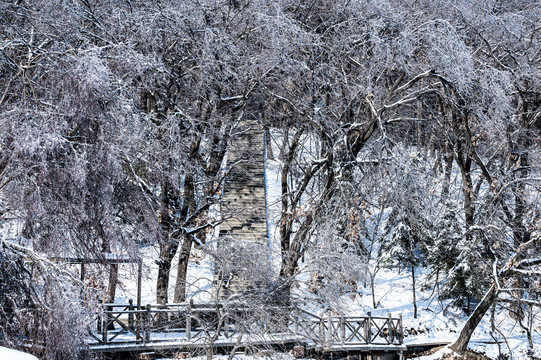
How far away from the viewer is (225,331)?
44.6 feet

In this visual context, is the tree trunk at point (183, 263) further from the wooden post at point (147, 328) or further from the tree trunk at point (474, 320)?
the tree trunk at point (474, 320)

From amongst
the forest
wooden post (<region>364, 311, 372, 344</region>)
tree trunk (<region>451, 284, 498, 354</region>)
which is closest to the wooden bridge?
wooden post (<region>364, 311, 372, 344</region>)

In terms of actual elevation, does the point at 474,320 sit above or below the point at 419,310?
below

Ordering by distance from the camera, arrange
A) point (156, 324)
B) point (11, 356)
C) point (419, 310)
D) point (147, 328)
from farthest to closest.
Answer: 1. point (419, 310)
2. point (156, 324)
3. point (147, 328)
4. point (11, 356)

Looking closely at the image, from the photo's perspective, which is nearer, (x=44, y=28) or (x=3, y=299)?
(x=3, y=299)

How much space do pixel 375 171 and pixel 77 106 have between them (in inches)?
287

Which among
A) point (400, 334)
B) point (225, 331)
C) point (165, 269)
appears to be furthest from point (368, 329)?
point (165, 269)

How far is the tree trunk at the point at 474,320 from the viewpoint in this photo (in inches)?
569

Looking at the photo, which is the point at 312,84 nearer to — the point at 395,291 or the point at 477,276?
the point at 477,276

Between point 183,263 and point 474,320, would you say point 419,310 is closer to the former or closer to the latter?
point 474,320

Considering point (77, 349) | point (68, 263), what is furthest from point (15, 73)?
point (77, 349)

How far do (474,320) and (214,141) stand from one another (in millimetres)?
8573

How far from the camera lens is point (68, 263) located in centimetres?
824

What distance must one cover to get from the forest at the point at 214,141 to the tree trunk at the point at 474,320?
4 centimetres
